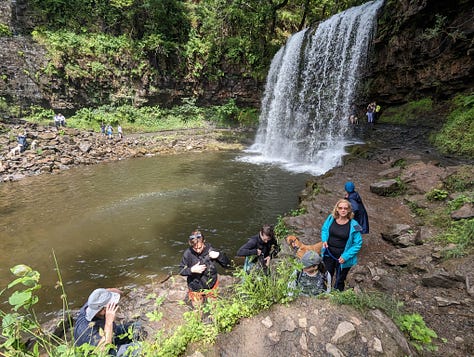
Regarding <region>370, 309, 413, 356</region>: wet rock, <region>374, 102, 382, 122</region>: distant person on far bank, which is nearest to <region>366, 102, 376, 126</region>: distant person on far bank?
<region>374, 102, 382, 122</region>: distant person on far bank

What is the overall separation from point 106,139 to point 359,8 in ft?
67.0

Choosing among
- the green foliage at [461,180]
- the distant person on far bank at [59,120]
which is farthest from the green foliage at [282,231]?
the distant person on far bank at [59,120]

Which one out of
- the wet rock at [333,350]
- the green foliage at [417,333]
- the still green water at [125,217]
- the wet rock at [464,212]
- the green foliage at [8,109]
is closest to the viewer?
the wet rock at [333,350]

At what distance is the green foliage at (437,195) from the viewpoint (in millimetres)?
6934

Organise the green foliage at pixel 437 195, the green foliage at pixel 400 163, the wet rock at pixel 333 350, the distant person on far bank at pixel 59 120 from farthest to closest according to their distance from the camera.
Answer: the distant person on far bank at pixel 59 120 → the green foliage at pixel 400 163 → the green foliage at pixel 437 195 → the wet rock at pixel 333 350

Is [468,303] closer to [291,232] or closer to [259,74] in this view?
[291,232]

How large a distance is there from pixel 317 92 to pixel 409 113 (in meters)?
6.27

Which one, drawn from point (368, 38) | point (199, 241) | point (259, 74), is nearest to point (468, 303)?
point (199, 241)

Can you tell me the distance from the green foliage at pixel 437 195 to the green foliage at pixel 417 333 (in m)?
5.32

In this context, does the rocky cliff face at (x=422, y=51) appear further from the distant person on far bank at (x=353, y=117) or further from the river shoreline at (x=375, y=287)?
the river shoreline at (x=375, y=287)

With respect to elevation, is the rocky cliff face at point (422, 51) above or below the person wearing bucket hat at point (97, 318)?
above

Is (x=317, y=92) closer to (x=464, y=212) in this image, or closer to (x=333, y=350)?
(x=464, y=212)

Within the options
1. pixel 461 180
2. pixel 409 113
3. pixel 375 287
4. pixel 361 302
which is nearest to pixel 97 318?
pixel 361 302

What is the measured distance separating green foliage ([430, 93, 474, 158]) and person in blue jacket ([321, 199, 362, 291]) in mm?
8801
